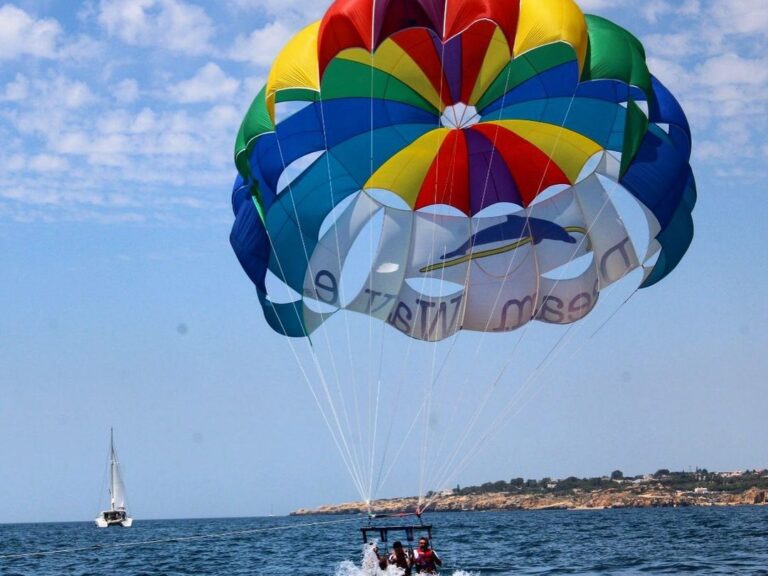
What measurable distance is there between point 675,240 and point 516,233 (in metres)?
2.50

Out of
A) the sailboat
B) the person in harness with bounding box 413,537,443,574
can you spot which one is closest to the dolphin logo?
the person in harness with bounding box 413,537,443,574

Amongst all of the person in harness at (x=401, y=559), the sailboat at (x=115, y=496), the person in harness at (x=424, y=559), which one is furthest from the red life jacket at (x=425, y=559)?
the sailboat at (x=115, y=496)

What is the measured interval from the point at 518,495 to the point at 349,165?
96699mm

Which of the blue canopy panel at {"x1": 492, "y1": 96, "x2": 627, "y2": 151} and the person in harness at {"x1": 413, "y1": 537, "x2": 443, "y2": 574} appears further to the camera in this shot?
the blue canopy panel at {"x1": 492, "y1": 96, "x2": 627, "y2": 151}

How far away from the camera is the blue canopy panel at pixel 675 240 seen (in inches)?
642

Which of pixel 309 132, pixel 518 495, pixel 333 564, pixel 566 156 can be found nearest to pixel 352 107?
pixel 309 132

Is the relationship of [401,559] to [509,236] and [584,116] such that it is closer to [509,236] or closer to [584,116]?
[509,236]

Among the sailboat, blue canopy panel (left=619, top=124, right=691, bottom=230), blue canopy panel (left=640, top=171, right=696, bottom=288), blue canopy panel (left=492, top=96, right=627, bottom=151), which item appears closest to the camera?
blue canopy panel (left=619, top=124, right=691, bottom=230)

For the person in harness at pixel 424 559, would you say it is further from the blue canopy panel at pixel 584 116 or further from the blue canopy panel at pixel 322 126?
the blue canopy panel at pixel 584 116

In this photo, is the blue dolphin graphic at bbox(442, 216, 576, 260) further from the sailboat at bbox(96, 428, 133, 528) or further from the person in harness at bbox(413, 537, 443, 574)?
the sailboat at bbox(96, 428, 133, 528)

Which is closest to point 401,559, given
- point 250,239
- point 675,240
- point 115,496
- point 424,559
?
point 424,559

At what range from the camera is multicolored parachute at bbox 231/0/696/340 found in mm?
15578

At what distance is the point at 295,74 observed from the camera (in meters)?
14.7

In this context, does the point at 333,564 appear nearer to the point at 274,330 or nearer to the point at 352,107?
the point at 274,330
